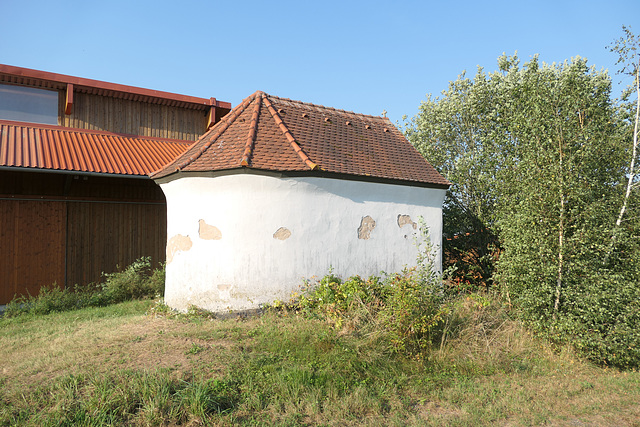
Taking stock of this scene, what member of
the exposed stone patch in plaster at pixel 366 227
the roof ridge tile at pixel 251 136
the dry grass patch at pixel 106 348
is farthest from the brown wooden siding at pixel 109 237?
the exposed stone patch in plaster at pixel 366 227

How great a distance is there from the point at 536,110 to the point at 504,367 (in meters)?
4.55

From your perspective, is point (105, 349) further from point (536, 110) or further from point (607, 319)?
point (536, 110)

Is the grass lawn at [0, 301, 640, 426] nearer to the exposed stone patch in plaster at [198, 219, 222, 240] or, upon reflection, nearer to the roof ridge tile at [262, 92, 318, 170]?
the exposed stone patch in plaster at [198, 219, 222, 240]

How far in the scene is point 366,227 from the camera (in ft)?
28.2

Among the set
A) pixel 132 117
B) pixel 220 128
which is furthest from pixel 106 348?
pixel 132 117

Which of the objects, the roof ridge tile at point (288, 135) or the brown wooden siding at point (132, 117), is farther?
the brown wooden siding at point (132, 117)

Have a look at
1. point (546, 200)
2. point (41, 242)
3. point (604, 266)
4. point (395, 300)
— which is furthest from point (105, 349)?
point (604, 266)

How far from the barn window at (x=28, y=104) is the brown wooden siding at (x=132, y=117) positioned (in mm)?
218

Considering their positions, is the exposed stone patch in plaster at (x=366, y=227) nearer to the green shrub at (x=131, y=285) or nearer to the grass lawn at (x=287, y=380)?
the grass lawn at (x=287, y=380)

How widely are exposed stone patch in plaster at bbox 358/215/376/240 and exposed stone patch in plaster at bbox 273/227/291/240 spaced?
1.61 m

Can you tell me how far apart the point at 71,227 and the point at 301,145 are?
6781mm

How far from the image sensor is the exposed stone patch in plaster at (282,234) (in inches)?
304

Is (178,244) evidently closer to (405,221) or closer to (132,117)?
(405,221)

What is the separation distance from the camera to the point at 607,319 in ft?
21.2
